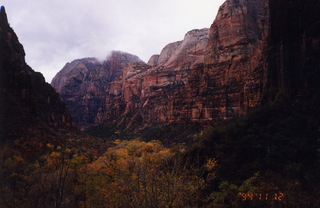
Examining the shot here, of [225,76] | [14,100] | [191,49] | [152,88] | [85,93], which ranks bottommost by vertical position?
[14,100]

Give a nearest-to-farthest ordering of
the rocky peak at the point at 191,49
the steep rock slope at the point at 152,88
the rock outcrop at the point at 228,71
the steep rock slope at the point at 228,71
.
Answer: the rock outcrop at the point at 228,71 → the steep rock slope at the point at 228,71 → the steep rock slope at the point at 152,88 → the rocky peak at the point at 191,49

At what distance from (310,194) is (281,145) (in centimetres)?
723

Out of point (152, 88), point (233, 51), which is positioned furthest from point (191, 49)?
point (233, 51)

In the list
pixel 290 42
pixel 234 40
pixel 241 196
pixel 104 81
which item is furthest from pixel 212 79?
pixel 104 81

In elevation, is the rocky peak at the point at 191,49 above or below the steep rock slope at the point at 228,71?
above

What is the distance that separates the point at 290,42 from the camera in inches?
1105

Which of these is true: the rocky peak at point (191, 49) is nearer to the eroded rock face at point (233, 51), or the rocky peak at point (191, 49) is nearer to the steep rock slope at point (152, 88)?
the steep rock slope at point (152, 88)

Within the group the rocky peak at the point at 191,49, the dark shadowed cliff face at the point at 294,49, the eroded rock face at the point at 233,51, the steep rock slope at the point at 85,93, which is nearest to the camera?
the dark shadowed cliff face at the point at 294,49

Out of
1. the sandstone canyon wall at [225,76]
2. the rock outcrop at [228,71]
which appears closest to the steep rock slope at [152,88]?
the rock outcrop at [228,71]

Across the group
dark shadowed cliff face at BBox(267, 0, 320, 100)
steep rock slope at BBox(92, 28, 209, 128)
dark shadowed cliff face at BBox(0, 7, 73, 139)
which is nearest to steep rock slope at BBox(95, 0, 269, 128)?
steep rock slope at BBox(92, 28, 209, 128)

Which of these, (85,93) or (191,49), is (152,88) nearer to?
(191,49)

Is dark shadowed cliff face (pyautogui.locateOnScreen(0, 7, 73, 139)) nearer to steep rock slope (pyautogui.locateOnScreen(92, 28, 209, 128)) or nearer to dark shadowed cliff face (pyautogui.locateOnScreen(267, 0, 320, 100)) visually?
dark shadowed cliff face (pyautogui.locateOnScreen(267, 0, 320, 100))

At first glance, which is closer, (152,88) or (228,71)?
(228,71)

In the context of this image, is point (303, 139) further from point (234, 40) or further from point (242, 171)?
point (234, 40)
